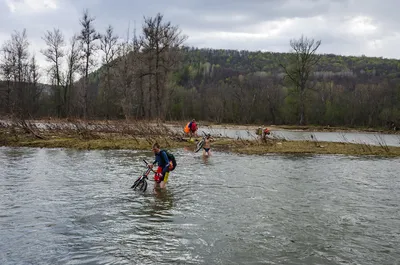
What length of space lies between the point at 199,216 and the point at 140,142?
55.4 ft

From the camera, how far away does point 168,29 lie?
167 ft

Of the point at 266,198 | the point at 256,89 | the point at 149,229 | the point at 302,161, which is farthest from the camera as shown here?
the point at 256,89

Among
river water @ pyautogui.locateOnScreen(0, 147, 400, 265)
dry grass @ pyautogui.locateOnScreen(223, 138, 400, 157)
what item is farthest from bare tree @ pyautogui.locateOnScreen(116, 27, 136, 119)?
river water @ pyautogui.locateOnScreen(0, 147, 400, 265)

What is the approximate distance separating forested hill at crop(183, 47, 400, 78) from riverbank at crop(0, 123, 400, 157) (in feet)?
199

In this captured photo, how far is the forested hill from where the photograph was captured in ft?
331

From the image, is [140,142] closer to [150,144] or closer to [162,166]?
[150,144]

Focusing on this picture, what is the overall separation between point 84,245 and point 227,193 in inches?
233

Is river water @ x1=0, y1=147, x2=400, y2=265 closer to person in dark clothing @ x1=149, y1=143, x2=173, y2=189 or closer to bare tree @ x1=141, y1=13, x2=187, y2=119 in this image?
person in dark clothing @ x1=149, y1=143, x2=173, y2=189

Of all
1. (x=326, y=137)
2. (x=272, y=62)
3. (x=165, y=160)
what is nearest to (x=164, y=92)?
(x=326, y=137)

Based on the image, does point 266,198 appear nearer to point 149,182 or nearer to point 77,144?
point 149,182

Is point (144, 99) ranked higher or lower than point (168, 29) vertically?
lower

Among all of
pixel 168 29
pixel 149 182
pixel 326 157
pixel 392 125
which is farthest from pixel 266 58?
pixel 149 182

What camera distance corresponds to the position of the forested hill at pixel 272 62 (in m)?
101

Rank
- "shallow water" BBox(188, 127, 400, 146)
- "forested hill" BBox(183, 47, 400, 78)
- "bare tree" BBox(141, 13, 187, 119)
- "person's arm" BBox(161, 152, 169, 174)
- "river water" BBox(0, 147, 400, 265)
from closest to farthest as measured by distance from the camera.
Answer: "river water" BBox(0, 147, 400, 265) → "person's arm" BBox(161, 152, 169, 174) → "shallow water" BBox(188, 127, 400, 146) → "bare tree" BBox(141, 13, 187, 119) → "forested hill" BBox(183, 47, 400, 78)
